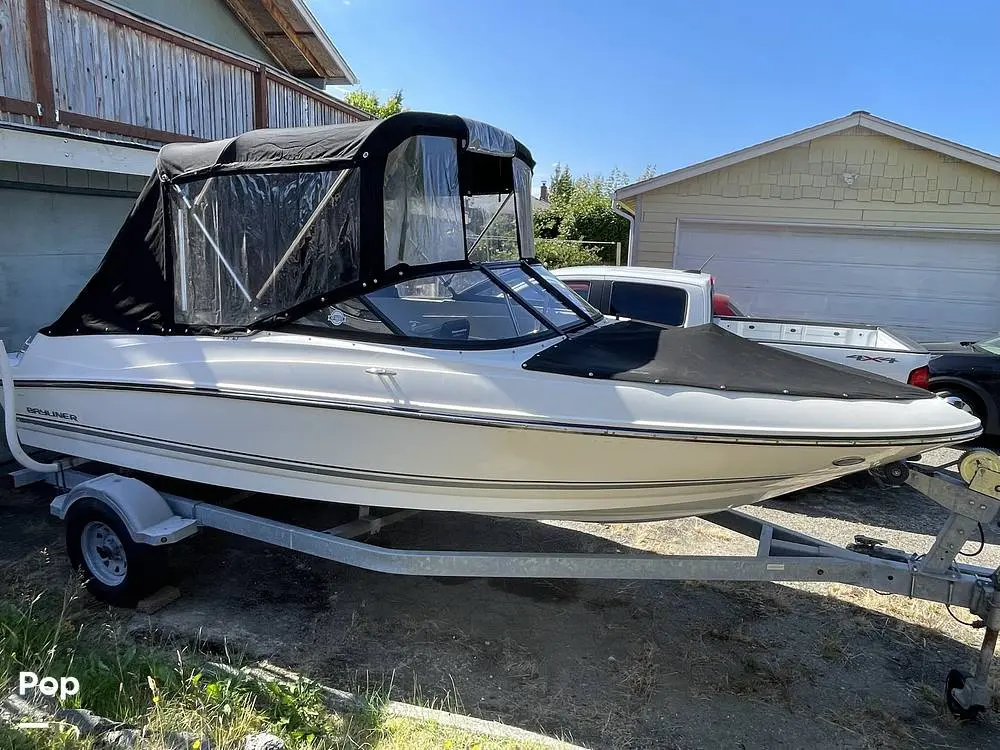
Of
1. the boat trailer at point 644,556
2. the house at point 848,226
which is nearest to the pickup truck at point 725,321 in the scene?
the boat trailer at point 644,556

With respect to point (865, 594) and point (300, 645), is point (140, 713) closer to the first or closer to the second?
point (300, 645)

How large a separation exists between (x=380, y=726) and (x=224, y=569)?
204 cm

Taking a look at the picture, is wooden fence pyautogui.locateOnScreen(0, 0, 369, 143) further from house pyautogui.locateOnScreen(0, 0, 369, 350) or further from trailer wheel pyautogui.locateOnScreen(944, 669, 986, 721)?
trailer wheel pyautogui.locateOnScreen(944, 669, 986, 721)

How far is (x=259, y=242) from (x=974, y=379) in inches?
274

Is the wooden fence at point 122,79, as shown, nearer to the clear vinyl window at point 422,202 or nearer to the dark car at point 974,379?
the clear vinyl window at point 422,202

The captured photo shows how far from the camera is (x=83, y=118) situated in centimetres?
605

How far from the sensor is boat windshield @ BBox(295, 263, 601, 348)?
353 cm

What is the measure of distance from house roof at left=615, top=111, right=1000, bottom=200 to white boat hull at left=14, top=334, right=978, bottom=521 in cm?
883

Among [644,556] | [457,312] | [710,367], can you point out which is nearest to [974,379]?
[710,367]

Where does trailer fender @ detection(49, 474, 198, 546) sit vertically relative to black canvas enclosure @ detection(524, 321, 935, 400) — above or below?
below

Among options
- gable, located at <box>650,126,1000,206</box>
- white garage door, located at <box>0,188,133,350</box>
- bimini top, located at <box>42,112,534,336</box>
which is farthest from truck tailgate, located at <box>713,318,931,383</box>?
white garage door, located at <box>0,188,133,350</box>

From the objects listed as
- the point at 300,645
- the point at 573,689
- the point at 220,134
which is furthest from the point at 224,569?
the point at 220,134

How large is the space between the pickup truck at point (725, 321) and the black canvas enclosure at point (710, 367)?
8.82ft

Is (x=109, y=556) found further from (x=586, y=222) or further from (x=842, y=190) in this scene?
(x=586, y=222)
